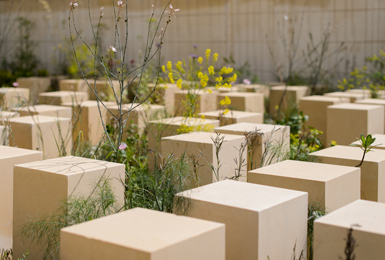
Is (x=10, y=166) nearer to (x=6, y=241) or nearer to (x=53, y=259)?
(x=6, y=241)

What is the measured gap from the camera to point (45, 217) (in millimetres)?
3199

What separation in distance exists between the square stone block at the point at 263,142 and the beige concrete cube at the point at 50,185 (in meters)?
1.39

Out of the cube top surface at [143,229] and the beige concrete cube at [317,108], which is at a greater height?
the beige concrete cube at [317,108]

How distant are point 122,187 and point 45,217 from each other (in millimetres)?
510

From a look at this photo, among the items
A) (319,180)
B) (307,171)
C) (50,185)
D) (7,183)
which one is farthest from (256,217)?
(7,183)

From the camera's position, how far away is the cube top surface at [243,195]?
284cm

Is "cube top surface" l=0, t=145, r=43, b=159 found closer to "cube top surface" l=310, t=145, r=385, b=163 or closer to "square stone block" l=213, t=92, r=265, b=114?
"cube top surface" l=310, t=145, r=385, b=163

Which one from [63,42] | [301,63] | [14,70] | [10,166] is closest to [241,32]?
[301,63]

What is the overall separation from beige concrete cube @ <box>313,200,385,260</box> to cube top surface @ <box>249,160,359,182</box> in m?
0.62

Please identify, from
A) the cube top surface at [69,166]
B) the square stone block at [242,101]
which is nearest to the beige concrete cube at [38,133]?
the cube top surface at [69,166]

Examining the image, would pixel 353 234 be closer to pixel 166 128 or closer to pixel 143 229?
pixel 143 229

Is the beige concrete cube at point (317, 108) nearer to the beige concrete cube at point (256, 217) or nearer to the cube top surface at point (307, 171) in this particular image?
the cube top surface at point (307, 171)

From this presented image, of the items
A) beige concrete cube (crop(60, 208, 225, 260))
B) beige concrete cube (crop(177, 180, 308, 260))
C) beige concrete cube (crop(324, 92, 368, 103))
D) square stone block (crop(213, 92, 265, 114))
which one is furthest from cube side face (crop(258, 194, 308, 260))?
beige concrete cube (crop(324, 92, 368, 103))

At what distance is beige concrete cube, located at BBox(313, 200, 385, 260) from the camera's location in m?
2.53
